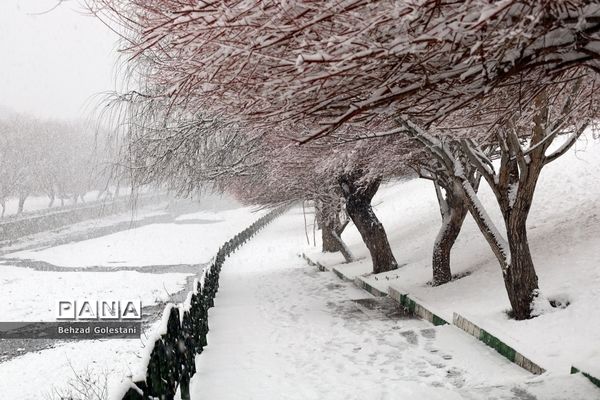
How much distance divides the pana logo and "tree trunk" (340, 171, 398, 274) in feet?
22.9

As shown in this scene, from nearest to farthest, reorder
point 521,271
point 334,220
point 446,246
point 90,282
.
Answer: point 521,271 → point 446,246 → point 334,220 → point 90,282

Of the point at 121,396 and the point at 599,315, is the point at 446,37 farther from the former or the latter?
the point at 599,315

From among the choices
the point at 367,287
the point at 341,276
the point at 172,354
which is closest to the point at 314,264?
the point at 341,276

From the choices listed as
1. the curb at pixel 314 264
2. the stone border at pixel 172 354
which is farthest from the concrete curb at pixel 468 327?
the curb at pixel 314 264

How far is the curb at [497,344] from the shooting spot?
6.41 meters

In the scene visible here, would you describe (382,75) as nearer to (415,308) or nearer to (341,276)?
(415,308)

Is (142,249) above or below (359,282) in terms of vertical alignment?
below

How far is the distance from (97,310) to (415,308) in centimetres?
1054

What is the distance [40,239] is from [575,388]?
149 ft


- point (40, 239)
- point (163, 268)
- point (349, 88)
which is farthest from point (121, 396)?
point (40, 239)

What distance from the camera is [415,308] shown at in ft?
34.4

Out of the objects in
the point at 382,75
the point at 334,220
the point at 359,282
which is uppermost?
the point at 382,75

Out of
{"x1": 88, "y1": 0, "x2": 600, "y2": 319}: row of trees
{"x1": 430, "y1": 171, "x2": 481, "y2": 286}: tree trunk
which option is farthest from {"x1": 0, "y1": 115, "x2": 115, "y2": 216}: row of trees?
{"x1": 88, "y1": 0, "x2": 600, "y2": 319}: row of trees

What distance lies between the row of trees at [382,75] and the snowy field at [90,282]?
2.81 m
